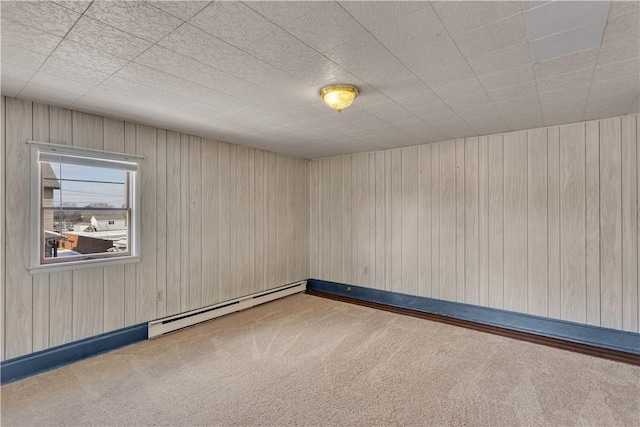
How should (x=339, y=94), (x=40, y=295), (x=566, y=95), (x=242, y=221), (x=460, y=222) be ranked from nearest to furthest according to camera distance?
(x=339, y=94)
(x=566, y=95)
(x=40, y=295)
(x=460, y=222)
(x=242, y=221)

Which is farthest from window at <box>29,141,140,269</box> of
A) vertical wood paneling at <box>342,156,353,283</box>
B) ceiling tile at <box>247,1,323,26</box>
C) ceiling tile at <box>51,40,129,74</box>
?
vertical wood paneling at <box>342,156,353,283</box>

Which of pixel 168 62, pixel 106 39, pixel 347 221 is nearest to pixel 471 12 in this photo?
pixel 168 62

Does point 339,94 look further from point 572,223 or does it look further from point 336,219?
point 336,219

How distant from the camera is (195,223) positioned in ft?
13.0

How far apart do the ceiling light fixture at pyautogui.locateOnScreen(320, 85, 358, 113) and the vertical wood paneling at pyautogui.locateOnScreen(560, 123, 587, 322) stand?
8.83ft

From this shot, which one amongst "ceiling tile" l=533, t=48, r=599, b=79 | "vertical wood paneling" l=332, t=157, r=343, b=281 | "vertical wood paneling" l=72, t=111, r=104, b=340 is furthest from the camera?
"vertical wood paneling" l=332, t=157, r=343, b=281

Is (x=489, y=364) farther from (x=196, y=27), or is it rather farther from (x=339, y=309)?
(x=196, y=27)

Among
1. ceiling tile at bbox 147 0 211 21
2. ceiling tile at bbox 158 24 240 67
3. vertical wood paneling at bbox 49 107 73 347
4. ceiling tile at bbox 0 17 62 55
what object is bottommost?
vertical wood paneling at bbox 49 107 73 347

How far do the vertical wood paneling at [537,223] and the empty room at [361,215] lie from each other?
0.02m

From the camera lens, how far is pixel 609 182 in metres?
3.24

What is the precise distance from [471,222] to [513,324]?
1.32 metres

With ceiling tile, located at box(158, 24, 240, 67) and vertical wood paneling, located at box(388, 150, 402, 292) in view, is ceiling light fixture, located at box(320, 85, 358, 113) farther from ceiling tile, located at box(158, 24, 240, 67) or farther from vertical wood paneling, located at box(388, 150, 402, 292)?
vertical wood paneling, located at box(388, 150, 402, 292)

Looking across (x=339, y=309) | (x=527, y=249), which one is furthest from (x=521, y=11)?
(x=339, y=309)

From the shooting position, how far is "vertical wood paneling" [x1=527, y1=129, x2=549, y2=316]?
3.58m
